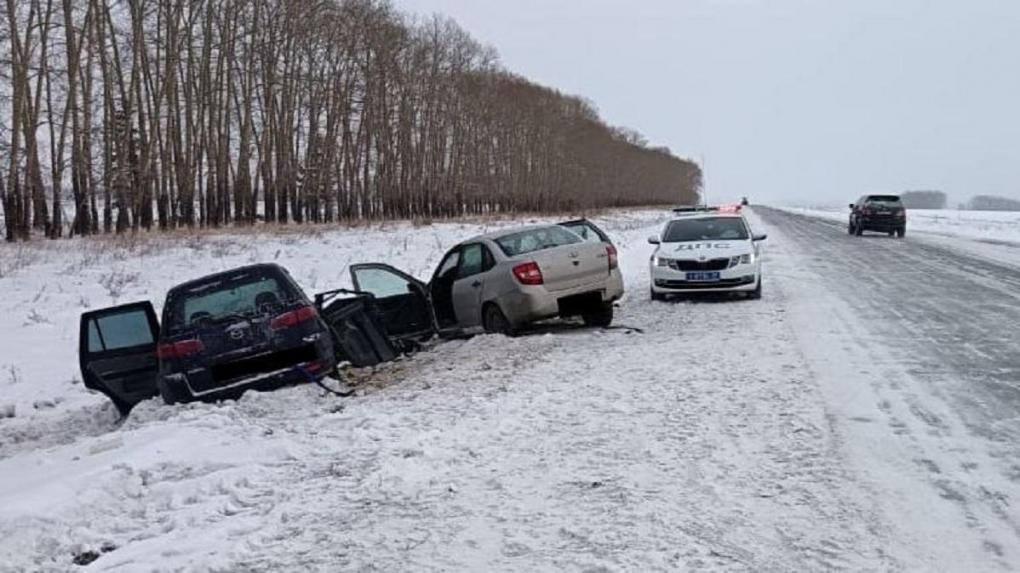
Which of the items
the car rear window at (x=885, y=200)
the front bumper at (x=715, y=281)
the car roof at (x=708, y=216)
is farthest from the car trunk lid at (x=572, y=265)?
the car rear window at (x=885, y=200)

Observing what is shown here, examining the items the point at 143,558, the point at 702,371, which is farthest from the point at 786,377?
the point at 143,558

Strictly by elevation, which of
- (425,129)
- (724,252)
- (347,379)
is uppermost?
(425,129)

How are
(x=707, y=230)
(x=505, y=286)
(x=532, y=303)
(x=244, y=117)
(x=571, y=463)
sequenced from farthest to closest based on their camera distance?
(x=244, y=117) < (x=707, y=230) < (x=505, y=286) < (x=532, y=303) < (x=571, y=463)

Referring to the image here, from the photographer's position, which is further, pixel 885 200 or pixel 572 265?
pixel 885 200

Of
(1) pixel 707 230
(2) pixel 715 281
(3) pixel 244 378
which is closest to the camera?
(3) pixel 244 378

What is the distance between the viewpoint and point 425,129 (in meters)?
64.1

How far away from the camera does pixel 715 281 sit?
13.8 meters

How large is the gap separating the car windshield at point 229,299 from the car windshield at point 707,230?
8750 mm

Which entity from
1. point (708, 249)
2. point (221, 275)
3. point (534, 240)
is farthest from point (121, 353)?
point (708, 249)

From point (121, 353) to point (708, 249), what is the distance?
31.0 ft

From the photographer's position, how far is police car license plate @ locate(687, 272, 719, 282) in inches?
545

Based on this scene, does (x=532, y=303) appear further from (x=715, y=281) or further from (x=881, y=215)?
(x=881, y=215)

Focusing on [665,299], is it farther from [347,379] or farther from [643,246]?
[643,246]

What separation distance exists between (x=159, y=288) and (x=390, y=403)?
38.9 feet
